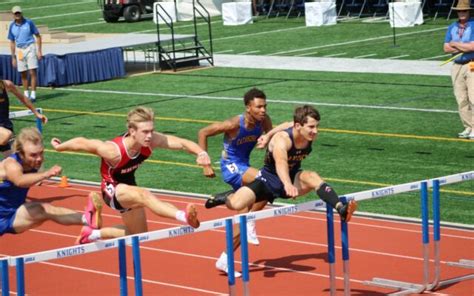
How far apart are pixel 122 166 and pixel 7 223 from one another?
121 cm

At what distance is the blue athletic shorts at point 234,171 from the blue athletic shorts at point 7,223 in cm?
285

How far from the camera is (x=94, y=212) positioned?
10.8 meters

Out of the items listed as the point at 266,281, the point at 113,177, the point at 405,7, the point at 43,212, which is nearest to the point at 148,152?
the point at 113,177

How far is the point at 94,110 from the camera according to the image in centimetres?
2475

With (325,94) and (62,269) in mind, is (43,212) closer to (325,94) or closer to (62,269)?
(62,269)

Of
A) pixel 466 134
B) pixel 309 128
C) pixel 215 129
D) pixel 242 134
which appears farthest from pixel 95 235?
pixel 466 134

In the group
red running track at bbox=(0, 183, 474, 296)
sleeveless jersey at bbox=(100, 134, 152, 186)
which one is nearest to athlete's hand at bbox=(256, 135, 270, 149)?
sleeveless jersey at bbox=(100, 134, 152, 186)

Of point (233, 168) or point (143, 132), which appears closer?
point (143, 132)

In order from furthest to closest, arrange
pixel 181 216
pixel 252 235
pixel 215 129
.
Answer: pixel 252 235, pixel 215 129, pixel 181 216

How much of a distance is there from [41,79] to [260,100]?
16.6 metres

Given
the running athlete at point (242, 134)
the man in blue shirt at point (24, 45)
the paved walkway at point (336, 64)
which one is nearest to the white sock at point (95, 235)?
the running athlete at point (242, 134)

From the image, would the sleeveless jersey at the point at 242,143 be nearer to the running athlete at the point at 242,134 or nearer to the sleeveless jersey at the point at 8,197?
the running athlete at the point at 242,134

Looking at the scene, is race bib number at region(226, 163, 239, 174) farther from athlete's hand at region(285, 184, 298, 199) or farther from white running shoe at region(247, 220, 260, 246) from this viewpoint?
athlete's hand at region(285, 184, 298, 199)

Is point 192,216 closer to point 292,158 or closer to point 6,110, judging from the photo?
point 292,158
